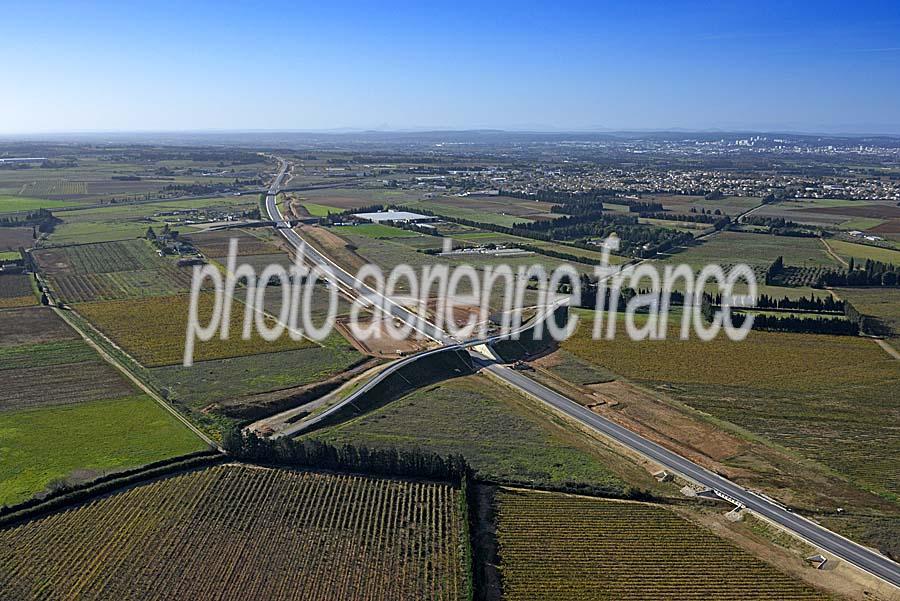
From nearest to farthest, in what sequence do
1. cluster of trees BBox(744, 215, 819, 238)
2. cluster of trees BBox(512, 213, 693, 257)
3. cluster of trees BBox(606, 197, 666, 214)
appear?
1. cluster of trees BBox(512, 213, 693, 257)
2. cluster of trees BBox(744, 215, 819, 238)
3. cluster of trees BBox(606, 197, 666, 214)

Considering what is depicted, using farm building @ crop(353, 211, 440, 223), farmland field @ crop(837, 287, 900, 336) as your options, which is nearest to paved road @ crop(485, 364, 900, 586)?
farmland field @ crop(837, 287, 900, 336)

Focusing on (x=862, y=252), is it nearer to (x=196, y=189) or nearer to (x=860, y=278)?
(x=860, y=278)

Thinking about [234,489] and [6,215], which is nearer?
[234,489]

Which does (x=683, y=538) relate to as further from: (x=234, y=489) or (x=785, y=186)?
(x=785, y=186)

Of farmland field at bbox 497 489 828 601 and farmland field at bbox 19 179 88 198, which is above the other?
farmland field at bbox 19 179 88 198

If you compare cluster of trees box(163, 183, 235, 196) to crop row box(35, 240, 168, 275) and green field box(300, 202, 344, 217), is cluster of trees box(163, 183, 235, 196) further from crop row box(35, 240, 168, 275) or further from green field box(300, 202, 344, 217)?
crop row box(35, 240, 168, 275)

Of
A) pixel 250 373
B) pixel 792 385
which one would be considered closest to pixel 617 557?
pixel 792 385

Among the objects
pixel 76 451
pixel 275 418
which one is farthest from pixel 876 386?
pixel 76 451
